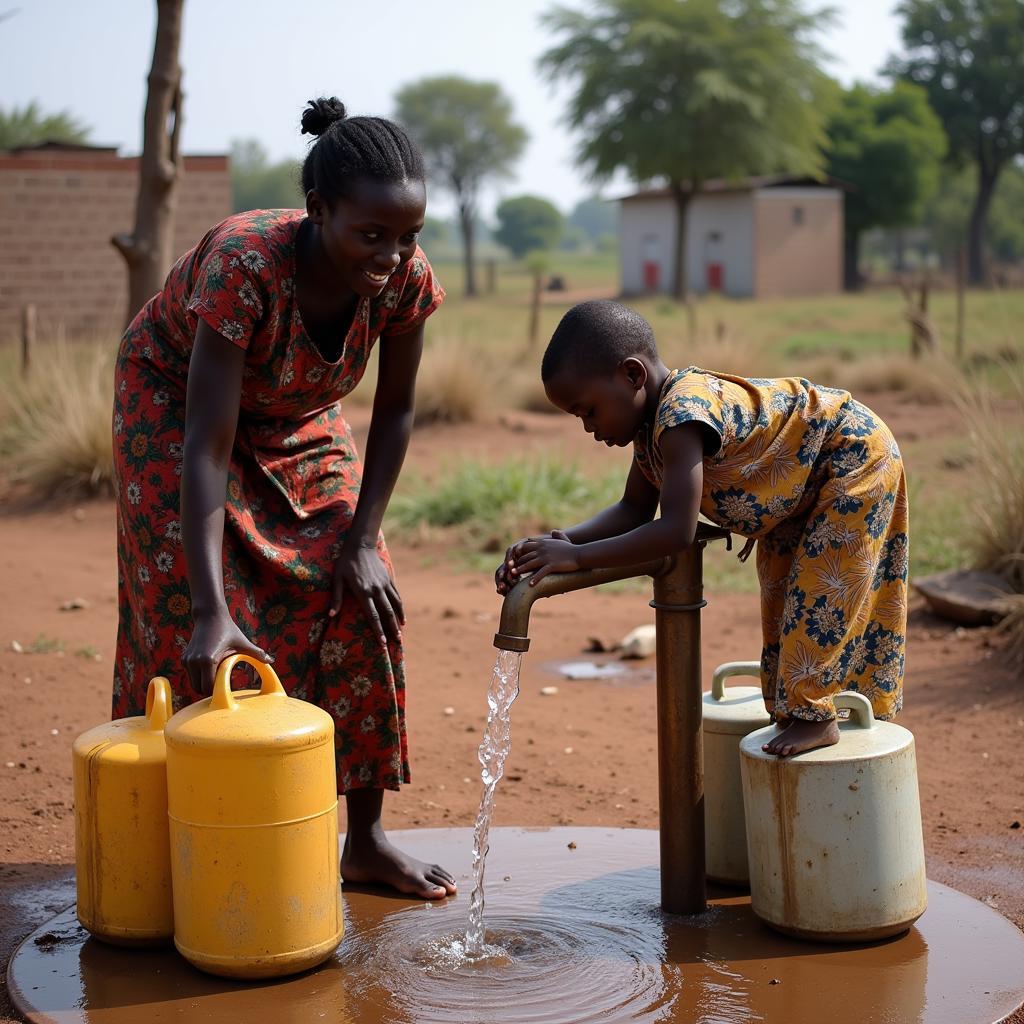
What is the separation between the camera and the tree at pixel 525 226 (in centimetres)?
8912

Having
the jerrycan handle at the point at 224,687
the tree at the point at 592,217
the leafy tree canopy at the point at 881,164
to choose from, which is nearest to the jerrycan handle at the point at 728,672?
the jerrycan handle at the point at 224,687

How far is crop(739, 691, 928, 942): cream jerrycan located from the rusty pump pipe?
163 millimetres

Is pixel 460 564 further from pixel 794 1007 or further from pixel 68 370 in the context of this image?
pixel 794 1007

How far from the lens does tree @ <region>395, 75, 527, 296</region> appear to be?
61.7 meters

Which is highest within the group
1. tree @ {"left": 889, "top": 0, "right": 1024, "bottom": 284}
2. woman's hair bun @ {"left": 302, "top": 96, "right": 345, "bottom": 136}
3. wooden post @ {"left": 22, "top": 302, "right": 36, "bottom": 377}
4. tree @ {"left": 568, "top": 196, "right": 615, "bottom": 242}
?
tree @ {"left": 568, "top": 196, "right": 615, "bottom": 242}

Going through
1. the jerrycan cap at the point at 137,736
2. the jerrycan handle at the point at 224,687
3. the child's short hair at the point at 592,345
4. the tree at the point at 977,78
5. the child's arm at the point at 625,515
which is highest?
the tree at the point at 977,78

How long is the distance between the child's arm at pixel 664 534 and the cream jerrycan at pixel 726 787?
577 millimetres

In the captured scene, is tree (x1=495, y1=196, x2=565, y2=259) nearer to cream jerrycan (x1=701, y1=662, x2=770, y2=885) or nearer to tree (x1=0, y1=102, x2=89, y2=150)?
tree (x1=0, y1=102, x2=89, y2=150)

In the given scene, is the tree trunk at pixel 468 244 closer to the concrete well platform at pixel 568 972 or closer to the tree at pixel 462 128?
the tree at pixel 462 128

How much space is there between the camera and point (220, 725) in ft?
A: 7.40

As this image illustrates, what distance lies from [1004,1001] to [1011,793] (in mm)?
1411

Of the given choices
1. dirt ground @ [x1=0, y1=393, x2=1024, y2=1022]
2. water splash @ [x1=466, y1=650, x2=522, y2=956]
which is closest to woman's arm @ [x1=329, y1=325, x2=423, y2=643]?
water splash @ [x1=466, y1=650, x2=522, y2=956]

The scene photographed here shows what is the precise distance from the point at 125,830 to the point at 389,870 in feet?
2.01

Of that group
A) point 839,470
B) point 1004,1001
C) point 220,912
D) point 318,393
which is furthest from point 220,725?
point 1004,1001
